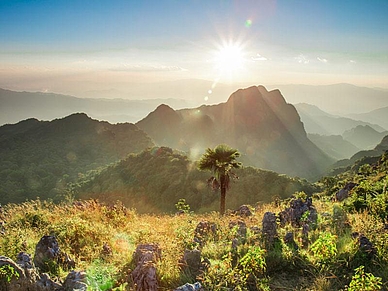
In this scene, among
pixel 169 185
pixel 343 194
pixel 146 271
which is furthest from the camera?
pixel 169 185

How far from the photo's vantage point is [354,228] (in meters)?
7.63

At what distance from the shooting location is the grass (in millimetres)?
5559

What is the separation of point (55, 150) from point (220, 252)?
146191mm

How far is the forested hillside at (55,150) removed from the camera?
10012 centimetres

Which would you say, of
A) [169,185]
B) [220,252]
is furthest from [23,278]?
[169,185]

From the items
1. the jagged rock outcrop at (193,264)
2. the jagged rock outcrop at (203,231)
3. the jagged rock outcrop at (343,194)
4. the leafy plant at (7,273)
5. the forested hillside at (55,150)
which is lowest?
the forested hillside at (55,150)

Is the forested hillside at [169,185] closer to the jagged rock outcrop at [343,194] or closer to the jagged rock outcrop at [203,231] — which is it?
the jagged rock outcrop at [343,194]

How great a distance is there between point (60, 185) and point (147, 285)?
340 feet

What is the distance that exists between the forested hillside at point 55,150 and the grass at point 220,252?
293ft

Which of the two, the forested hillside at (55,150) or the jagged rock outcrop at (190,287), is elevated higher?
the jagged rock outcrop at (190,287)

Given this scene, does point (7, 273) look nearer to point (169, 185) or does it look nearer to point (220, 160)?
point (220, 160)

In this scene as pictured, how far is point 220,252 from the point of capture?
6.86 metres

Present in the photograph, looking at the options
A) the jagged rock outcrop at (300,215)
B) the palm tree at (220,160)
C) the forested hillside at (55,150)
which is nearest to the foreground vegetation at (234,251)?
the jagged rock outcrop at (300,215)

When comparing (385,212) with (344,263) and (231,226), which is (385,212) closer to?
(344,263)
